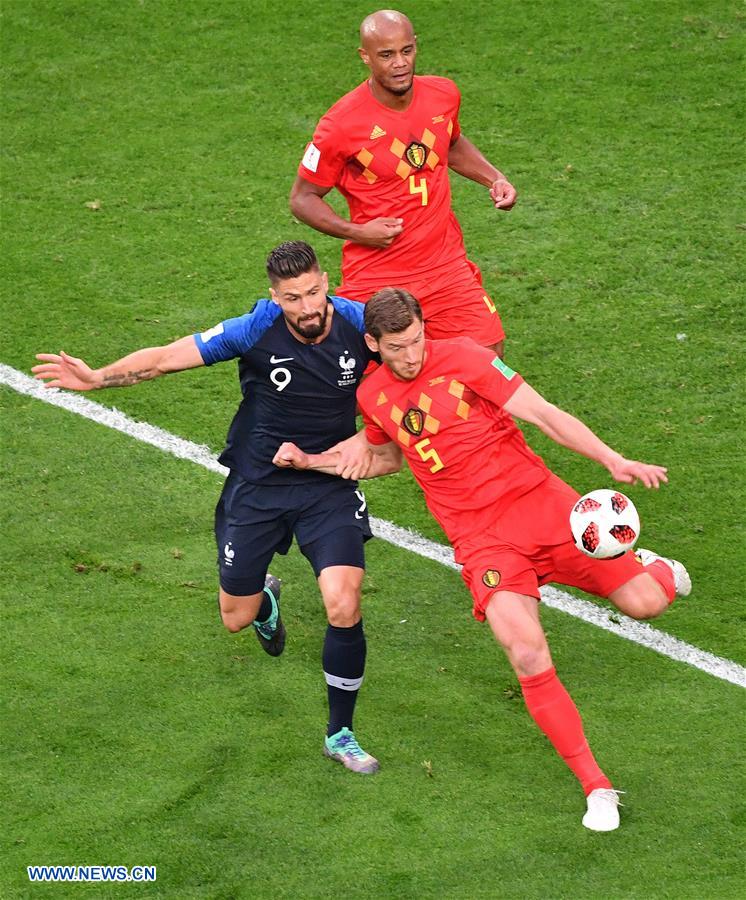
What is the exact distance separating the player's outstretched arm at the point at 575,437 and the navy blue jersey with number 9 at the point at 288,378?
0.82 metres

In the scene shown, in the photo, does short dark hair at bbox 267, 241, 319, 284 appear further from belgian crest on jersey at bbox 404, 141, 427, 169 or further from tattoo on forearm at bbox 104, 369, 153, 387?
belgian crest on jersey at bbox 404, 141, 427, 169

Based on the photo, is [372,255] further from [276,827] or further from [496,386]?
[276,827]

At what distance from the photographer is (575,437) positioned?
20.2 feet

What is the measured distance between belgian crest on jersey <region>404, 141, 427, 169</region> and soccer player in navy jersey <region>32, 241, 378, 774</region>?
4.11 ft

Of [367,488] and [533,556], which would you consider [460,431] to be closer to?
[533,556]

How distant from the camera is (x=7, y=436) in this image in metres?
9.16

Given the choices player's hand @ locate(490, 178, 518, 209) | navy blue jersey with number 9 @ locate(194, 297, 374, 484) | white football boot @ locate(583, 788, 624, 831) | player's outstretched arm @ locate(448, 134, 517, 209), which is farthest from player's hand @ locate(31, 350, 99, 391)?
white football boot @ locate(583, 788, 624, 831)

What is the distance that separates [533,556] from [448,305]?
1967 mm

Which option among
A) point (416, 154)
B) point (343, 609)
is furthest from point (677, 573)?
point (416, 154)

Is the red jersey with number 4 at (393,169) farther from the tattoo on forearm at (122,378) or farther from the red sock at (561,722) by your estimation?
the red sock at (561,722)

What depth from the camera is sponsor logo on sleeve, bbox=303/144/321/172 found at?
781cm

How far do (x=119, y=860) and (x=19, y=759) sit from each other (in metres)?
0.86

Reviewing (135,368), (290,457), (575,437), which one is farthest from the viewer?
(135,368)

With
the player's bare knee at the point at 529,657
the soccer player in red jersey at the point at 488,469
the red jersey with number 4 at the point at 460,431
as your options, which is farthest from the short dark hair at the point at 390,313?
the player's bare knee at the point at 529,657
